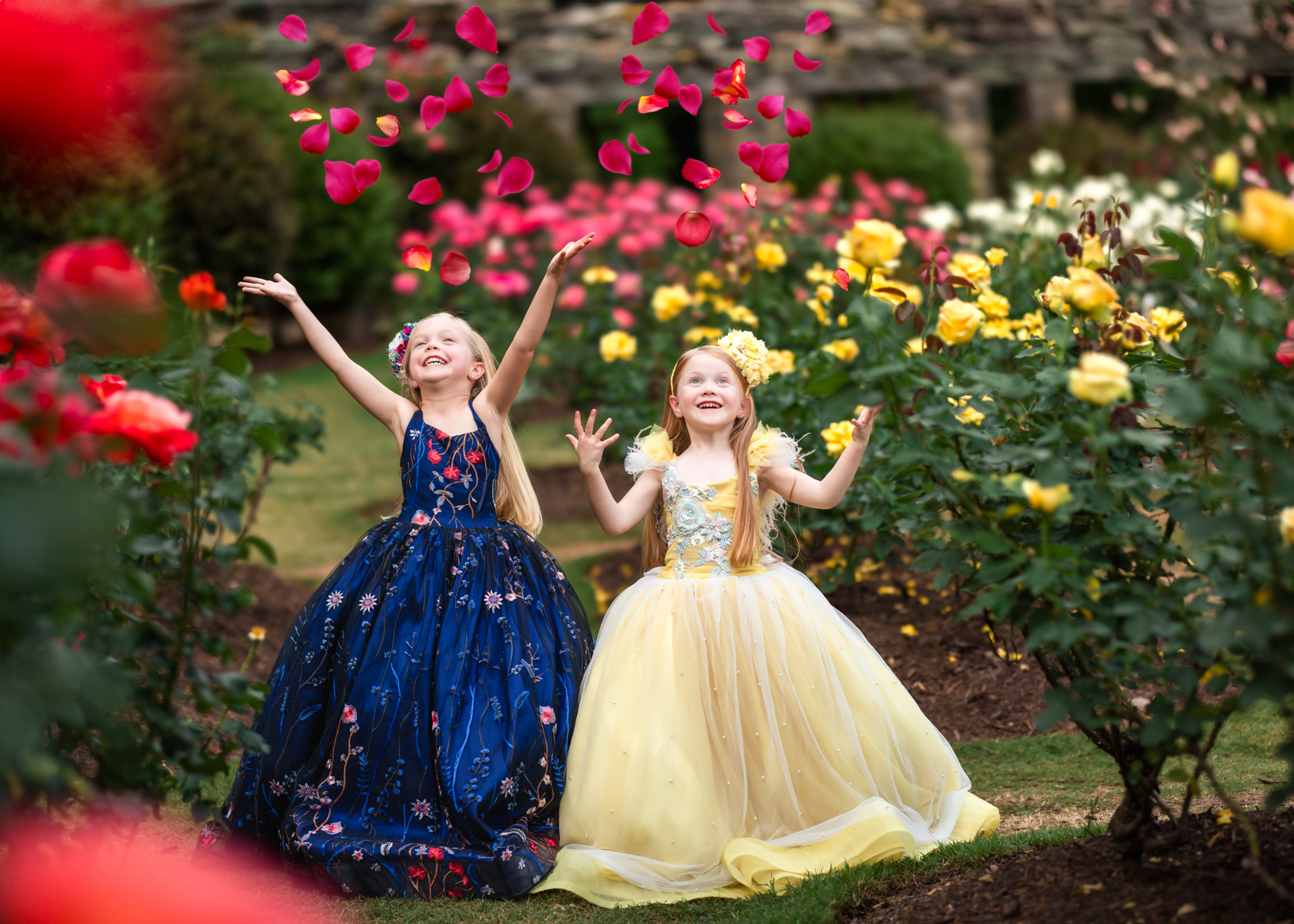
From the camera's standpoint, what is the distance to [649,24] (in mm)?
2793

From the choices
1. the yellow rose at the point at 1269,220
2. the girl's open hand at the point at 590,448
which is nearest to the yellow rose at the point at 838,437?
the girl's open hand at the point at 590,448

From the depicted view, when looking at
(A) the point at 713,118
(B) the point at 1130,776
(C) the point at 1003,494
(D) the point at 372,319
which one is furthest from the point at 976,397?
(A) the point at 713,118

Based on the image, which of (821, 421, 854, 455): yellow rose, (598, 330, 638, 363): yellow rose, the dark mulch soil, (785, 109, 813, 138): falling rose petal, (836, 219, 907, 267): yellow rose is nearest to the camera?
the dark mulch soil

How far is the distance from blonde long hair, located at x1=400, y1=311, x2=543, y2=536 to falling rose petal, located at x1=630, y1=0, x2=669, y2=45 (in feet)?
3.36

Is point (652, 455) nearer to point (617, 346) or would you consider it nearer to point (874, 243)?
point (874, 243)

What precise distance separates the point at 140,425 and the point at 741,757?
1.76 m

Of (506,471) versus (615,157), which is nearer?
(615,157)

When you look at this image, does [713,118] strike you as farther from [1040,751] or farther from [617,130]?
[1040,751]

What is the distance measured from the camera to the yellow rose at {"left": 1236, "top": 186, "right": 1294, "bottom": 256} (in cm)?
165

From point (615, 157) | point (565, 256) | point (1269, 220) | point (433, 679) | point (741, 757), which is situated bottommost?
point (741, 757)

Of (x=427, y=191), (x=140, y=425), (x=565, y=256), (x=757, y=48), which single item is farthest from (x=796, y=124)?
(x=140, y=425)

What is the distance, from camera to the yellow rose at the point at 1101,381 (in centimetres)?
187

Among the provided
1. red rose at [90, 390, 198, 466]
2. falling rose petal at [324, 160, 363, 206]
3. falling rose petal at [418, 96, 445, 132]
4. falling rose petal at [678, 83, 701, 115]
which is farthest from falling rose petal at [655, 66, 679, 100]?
red rose at [90, 390, 198, 466]

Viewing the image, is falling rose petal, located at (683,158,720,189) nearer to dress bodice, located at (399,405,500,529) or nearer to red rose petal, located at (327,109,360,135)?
red rose petal, located at (327,109,360,135)
